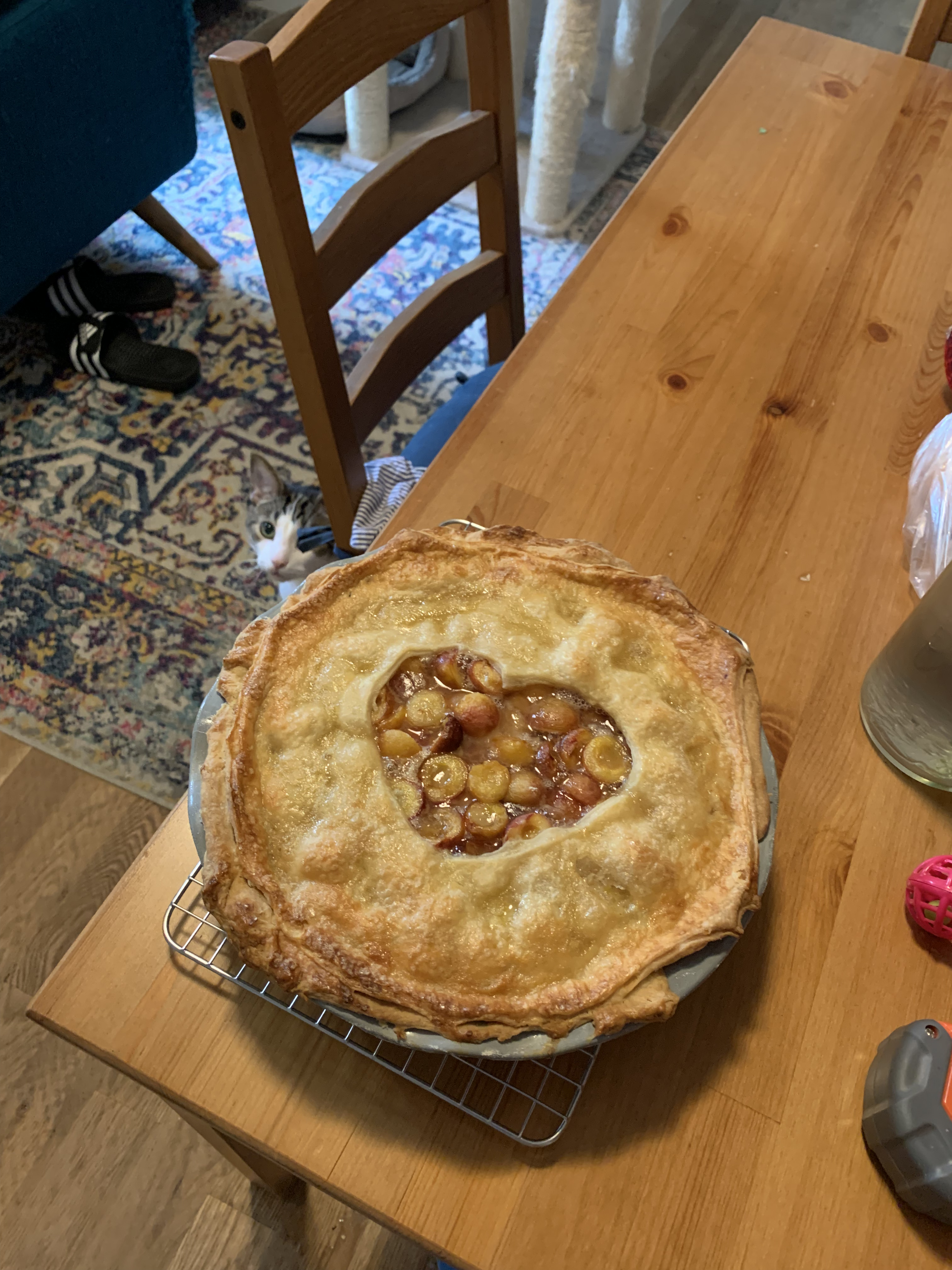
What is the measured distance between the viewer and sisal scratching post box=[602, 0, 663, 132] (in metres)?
2.32

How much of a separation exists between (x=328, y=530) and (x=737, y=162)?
2.75ft

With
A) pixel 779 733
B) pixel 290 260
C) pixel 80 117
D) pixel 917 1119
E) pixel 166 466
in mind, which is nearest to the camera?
pixel 917 1119

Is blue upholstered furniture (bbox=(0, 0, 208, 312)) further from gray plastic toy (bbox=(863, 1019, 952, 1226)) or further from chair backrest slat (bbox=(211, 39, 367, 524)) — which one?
gray plastic toy (bbox=(863, 1019, 952, 1226))

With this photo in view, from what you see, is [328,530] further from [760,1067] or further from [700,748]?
[760,1067]

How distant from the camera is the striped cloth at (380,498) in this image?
121 cm

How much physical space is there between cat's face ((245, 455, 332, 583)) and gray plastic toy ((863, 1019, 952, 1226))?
48.5 inches

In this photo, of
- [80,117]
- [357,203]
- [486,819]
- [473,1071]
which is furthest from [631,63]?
[473,1071]

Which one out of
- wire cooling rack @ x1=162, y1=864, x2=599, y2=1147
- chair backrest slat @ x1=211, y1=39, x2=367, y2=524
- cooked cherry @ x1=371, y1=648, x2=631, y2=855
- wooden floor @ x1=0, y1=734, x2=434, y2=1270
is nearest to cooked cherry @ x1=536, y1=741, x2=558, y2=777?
cooked cherry @ x1=371, y1=648, x2=631, y2=855

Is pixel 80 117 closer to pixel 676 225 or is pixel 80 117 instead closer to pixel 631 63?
pixel 676 225

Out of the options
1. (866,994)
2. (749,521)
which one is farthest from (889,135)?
(866,994)

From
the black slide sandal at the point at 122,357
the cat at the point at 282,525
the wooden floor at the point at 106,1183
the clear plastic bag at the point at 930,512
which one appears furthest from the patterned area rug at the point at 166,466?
the clear plastic bag at the point at 930,512

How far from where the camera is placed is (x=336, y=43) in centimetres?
86

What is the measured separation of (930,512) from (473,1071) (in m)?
0.68

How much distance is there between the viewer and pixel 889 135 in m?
1.24
